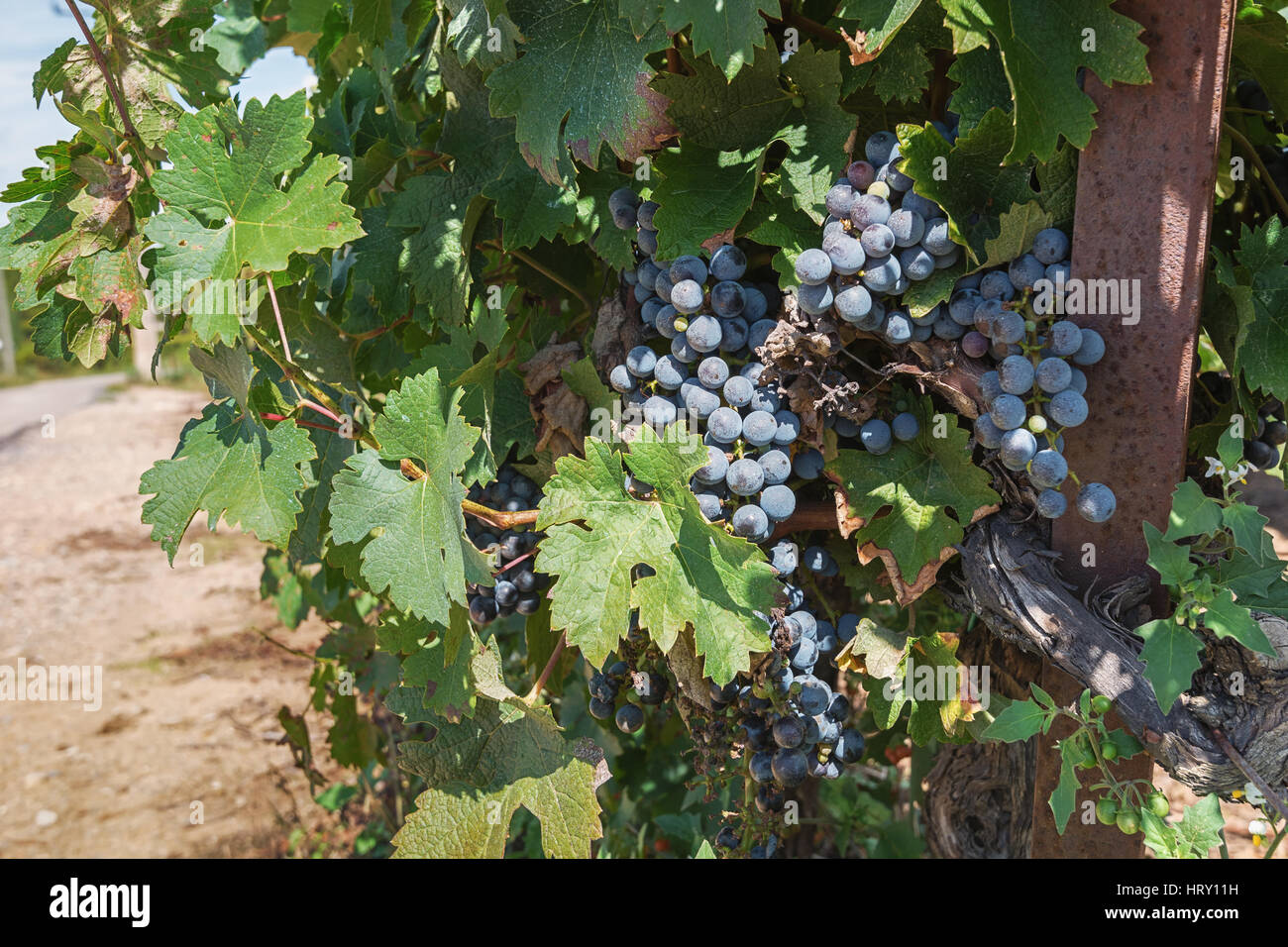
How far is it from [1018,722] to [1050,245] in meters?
0.63

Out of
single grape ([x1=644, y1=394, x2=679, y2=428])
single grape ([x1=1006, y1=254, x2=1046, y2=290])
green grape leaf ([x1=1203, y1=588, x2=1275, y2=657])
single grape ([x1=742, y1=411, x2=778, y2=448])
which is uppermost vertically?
Answer: single grape ([x1=1006, y1=254, x2=1046, y2=290])

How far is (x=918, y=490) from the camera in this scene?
1.40m

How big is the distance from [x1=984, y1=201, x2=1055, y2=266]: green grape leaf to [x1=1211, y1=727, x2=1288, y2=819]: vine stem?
65cm

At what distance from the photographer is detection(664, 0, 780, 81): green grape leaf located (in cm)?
119

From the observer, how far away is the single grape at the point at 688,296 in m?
1.37

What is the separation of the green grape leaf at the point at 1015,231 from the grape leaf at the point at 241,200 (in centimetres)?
88

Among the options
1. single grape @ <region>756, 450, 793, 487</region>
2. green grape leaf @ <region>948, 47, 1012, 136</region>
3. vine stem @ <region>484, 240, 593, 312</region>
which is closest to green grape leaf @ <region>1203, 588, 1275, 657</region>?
single grape @ <region>756, 450, 793, 487</region>

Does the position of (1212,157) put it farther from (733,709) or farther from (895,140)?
(733,709)

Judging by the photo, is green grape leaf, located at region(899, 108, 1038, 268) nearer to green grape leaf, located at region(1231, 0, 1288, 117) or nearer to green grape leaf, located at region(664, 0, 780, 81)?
green grape leaf, located at region(664, 0, 780, 81)

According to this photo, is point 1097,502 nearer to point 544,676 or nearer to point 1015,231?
point 1015,231

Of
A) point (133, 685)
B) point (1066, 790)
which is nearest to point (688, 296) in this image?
point (1066, 790)

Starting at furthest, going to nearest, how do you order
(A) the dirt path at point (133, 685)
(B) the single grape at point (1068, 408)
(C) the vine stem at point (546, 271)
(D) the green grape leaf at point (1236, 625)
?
(A) the dirt path at point (133, 685) < (C) the vine stem at point (546, 271) < (B) the single grape at point (1068, 408) < (D) the green grape leaf at point (1236, 625)

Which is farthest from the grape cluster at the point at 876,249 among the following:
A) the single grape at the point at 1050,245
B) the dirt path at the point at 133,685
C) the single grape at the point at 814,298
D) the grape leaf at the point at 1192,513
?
the dirt path at the point at 133,685

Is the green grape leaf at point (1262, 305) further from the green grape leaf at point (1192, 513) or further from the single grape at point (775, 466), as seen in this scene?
the single grape at point (775, 466)
